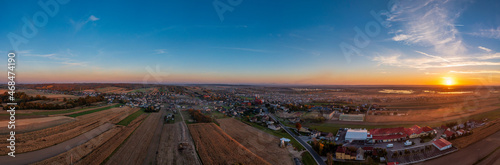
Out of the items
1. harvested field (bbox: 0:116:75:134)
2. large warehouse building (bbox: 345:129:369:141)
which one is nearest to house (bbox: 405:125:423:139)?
large warehouse building (bbox: 345:129:369:141)

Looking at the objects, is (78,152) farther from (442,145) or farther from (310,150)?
(442,145)

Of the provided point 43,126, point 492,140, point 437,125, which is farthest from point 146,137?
point 437,125

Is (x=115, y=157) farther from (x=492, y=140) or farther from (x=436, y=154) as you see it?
(x=492, y=140)

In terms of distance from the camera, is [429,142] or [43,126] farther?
[43,126]

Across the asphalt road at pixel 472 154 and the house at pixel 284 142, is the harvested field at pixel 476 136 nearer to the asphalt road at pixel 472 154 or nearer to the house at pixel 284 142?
the asphalt road at pixel 472 154

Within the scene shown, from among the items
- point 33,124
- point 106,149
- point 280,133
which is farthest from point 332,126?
point 33,124

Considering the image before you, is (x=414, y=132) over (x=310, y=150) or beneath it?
over

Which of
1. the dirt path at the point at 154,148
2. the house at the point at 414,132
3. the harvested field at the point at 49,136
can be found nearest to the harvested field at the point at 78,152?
the harvested field at the point at 49,136
